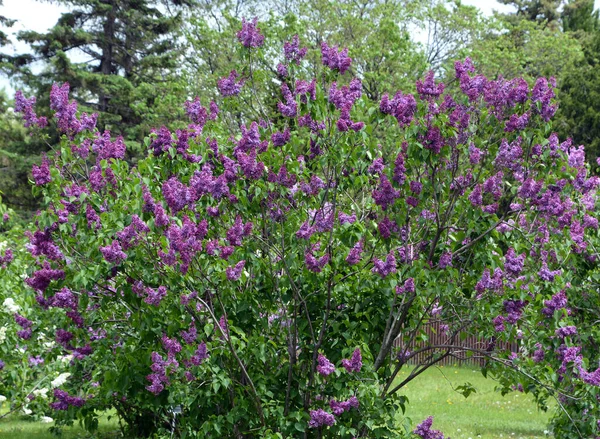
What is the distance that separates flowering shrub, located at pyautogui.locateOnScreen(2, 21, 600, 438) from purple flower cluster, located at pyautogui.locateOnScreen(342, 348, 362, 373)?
0.07ft

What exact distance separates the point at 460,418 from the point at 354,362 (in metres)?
6.70

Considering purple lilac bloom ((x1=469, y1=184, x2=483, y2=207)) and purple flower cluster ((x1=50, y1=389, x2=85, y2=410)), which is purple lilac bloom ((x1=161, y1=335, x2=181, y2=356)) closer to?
purple flower cluster ((x1=50, y1=389, x2=85, y2=410))

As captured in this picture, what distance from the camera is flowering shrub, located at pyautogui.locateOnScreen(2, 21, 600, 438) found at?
4.58 metres

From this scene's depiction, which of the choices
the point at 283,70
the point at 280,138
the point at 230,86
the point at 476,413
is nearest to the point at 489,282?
the point at 280,138

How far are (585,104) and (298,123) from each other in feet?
48.4

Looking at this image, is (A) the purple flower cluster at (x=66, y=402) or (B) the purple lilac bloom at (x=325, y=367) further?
(A) the purple flower cluster at (x=66, y=402)

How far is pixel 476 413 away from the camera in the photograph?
1123 cm

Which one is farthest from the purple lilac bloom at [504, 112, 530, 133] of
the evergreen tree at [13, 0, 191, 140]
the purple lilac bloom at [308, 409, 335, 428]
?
the evergreen tree at [13, 0, 191, 140]

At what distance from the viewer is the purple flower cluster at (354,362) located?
4.38 meters

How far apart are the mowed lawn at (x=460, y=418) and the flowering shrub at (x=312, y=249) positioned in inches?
81.6

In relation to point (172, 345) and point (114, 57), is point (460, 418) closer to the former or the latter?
point (172, 345)

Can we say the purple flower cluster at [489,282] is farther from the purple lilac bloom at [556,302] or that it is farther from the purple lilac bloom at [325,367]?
the purple lilac bloom at [325,367]

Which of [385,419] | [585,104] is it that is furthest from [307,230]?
[585,104]

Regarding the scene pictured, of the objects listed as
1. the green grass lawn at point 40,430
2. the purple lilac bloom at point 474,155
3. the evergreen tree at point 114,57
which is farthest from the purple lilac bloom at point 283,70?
the evergreen tree at point 114,57
